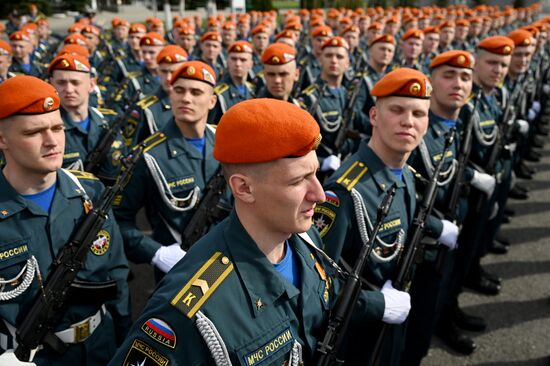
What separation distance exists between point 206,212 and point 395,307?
1561mm

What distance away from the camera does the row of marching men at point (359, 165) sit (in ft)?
9.37

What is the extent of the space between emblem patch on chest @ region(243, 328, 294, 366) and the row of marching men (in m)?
0.06

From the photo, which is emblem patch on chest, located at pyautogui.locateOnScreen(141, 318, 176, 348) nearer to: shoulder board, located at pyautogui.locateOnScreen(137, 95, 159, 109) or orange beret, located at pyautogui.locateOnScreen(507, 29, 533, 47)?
shoulder board, located at pyautogui.locateOnScreen(137, 95, 159, 109)

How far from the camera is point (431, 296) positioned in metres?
3.79

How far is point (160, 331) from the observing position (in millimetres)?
1650

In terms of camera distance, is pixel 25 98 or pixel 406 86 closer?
pixel 25 98

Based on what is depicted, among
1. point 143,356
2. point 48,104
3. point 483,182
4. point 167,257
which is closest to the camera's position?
point 143,356

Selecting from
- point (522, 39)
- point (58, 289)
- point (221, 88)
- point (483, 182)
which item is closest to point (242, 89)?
point (221, 88)

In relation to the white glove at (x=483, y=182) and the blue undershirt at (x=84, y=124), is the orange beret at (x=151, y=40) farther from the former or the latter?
the white glove at (x=483, y=182)

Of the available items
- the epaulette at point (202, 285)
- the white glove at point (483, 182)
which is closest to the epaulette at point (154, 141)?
the epaulette at point (202, 285)

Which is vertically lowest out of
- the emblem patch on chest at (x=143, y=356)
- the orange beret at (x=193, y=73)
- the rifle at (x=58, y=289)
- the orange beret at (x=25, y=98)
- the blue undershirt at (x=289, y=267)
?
the rifle at (x=58, y=289)

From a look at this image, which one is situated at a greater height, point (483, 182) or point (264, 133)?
point (264, 133)

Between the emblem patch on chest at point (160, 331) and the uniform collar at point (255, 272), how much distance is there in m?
0.32

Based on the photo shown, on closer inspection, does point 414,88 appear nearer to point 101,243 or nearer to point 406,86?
point 406,86
